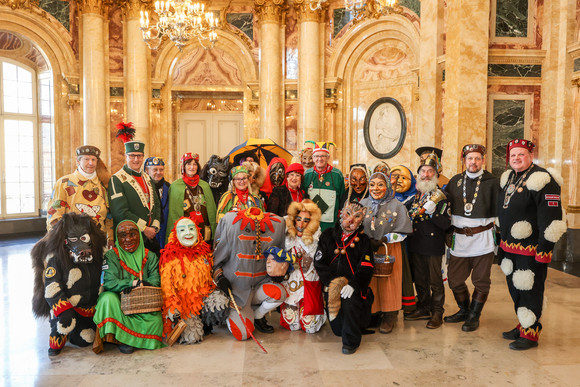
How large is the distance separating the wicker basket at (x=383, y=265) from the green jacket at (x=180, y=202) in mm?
1983

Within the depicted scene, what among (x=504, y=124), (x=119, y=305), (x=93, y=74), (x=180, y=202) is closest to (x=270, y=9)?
(x=93, y=74)

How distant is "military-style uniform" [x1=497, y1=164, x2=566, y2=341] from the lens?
4.00m

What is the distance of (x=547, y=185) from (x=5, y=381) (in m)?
4.68

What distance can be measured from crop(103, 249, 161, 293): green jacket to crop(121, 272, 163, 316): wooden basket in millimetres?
77

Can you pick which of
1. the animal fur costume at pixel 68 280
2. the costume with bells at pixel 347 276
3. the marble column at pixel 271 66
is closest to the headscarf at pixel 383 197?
the costume with bells at pixel 347 276

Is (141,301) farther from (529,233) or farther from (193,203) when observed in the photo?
(529,233)

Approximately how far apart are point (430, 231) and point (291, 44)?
7933mm

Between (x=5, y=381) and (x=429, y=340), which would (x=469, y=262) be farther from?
(x=5, y=381)

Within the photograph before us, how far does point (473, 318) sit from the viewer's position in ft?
15.4

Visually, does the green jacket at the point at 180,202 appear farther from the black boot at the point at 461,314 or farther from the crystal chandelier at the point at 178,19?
the crystal chandelier at the point at 178,19

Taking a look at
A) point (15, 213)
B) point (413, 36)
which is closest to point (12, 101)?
point (15, 213)

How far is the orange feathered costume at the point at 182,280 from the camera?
14.0ft

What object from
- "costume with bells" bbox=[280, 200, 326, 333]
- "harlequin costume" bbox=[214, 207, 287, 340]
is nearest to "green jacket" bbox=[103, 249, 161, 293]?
"harlequin costume" bbox=[214, 207, 287, 340]

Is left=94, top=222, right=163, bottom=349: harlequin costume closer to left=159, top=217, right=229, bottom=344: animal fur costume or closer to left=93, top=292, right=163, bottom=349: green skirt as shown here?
left=93, top=292, right=163, bottom=349: green skirt
